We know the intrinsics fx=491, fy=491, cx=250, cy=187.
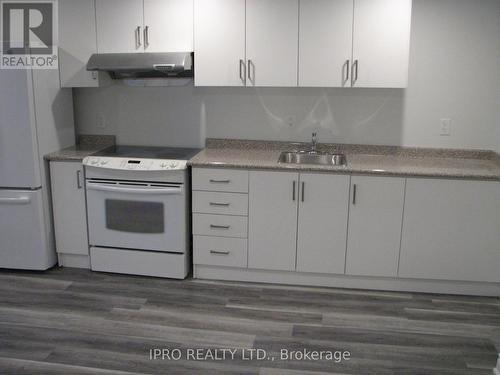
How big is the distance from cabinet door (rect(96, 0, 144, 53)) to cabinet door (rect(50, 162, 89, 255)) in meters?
0.90

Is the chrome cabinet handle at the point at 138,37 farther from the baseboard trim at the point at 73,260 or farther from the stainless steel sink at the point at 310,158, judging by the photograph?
the baseboard trim at the point at 73,260

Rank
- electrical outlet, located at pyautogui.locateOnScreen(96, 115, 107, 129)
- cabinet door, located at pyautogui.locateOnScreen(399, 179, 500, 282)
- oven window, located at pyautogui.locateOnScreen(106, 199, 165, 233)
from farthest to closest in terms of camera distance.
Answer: electrical outlet, located at pyautogui.locateOnScreen(96, 115, 107, 129)
oven window, located at pyautogui.locateOnScreen(106, 199, 165, 233)
cabinet door, located at pyautogui.locateOnScreen(399, 179, 500, 282)

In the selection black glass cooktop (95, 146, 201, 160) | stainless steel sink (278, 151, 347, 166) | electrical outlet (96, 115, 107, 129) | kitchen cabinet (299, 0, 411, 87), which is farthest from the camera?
electrical outlet (96, 115, 107, 129)

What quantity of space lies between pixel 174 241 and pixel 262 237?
623 mm

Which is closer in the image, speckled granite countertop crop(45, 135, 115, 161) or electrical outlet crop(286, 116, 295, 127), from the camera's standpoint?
speckled granite countertop crop(45, 135, 115, 161)

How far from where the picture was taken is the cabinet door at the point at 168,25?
3.43 meters

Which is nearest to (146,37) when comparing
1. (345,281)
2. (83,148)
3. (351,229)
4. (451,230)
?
(83,148)

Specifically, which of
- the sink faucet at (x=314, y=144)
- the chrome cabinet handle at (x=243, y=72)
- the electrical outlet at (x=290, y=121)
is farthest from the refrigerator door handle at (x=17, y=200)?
the sink faucet at (x=314, y=144)

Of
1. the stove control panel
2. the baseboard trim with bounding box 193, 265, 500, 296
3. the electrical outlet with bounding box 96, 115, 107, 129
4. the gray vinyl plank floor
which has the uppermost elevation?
the electrical outlet with bounding box 96, 115, 107, 129

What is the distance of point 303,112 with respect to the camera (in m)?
3.76

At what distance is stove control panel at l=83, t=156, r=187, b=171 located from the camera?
3344 mm

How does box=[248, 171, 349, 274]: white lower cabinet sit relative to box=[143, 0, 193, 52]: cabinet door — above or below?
below

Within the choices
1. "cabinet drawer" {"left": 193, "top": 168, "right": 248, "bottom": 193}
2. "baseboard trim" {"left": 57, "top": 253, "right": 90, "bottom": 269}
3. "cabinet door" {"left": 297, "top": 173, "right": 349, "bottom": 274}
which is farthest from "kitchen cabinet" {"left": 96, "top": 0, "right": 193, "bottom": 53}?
"baseboard trim" {"left": 57, "top": 253, "right": 90, "bottom": 269}

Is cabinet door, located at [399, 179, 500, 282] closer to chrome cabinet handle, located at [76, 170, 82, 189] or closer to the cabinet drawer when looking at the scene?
the cabinet drawer
